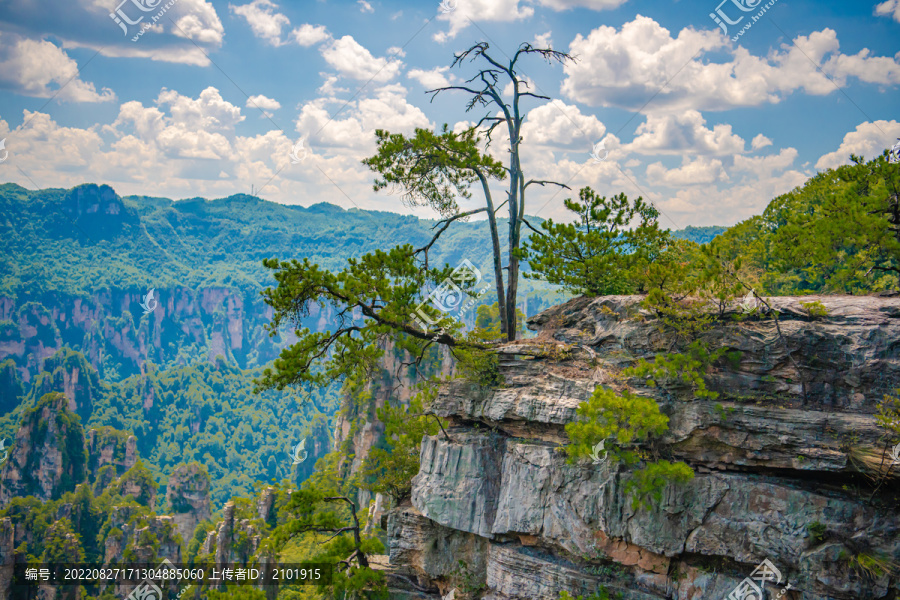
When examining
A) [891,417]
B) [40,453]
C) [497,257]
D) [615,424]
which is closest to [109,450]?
[40,453]

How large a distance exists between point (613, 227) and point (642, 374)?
4341mm

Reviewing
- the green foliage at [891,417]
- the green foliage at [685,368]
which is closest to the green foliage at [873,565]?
the green foliage at [891,417]

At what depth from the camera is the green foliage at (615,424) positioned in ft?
35.4

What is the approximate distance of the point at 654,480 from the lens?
10945mm

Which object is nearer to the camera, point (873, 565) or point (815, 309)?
point (873, 565)

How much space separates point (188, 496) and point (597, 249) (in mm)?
80448

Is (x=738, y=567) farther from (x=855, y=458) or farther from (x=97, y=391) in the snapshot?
(x=97, y=391)

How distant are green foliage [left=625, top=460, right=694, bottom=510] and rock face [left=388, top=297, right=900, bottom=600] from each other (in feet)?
0.49

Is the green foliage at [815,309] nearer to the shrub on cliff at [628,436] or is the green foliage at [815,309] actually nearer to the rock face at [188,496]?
the shrub on cliff at [628,436]

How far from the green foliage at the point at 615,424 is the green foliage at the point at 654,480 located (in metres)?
0.38


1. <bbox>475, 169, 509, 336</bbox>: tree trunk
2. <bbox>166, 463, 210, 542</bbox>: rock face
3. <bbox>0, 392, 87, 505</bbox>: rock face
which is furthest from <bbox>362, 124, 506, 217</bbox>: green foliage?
<bbox>0, 392, 87, 505</bbox>: rock face

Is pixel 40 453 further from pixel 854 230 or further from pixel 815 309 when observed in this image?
pixel 854 230

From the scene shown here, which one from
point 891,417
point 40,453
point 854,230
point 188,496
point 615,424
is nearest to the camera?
point 891,417

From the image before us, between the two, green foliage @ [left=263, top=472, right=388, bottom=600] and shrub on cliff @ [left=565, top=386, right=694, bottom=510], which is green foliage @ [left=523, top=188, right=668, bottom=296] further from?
green foliage @ [left=263, top=472, right=388, bottom=600]
